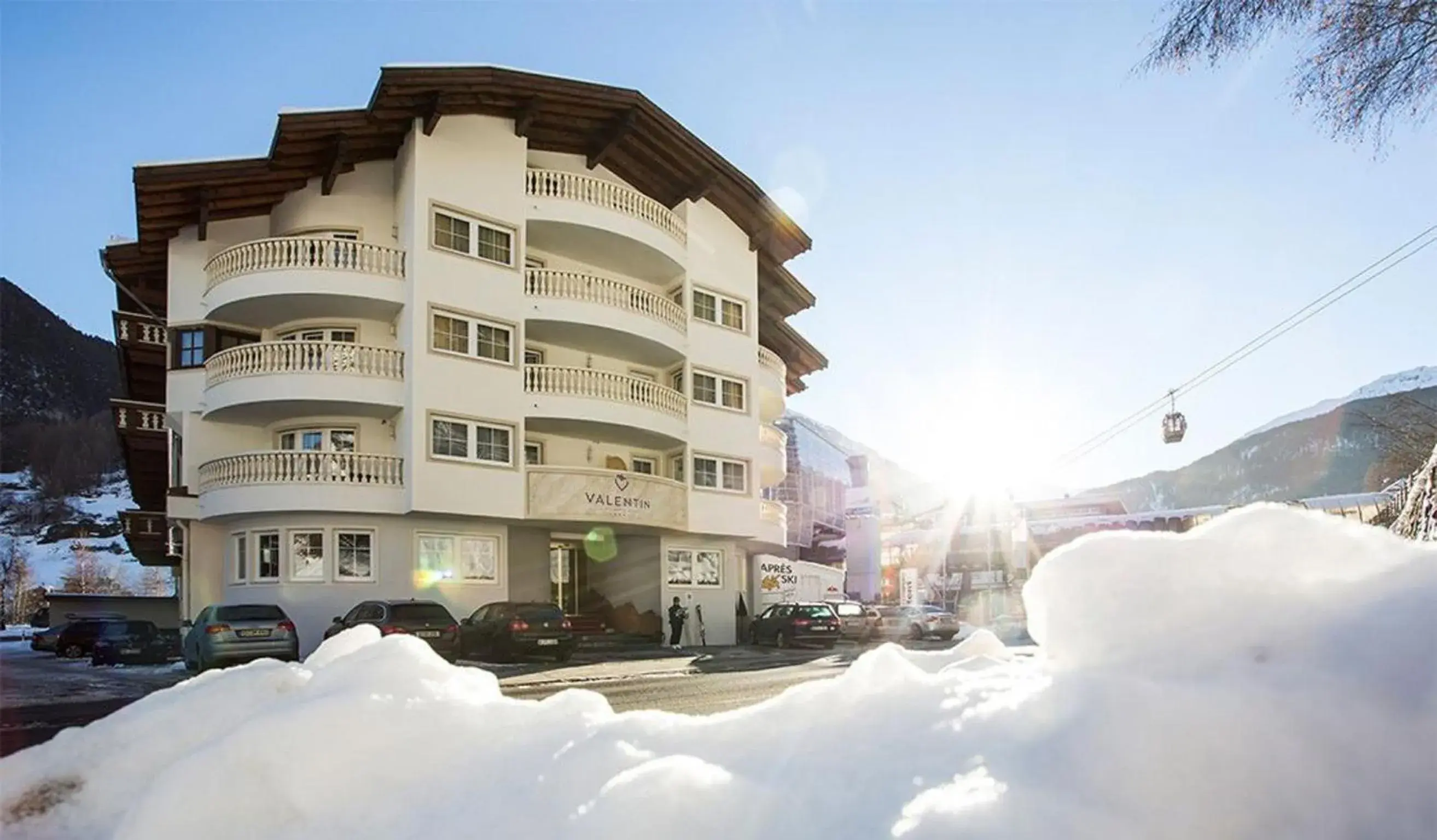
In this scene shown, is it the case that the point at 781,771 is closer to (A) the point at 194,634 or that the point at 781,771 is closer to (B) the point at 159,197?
(A) the point at 194,634

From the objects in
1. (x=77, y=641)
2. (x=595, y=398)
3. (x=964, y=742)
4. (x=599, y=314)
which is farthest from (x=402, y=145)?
(x=964, y=742)

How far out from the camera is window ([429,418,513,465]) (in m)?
24.9

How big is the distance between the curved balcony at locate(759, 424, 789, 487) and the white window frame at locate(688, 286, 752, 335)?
3.77 metres

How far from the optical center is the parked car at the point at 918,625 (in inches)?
1276

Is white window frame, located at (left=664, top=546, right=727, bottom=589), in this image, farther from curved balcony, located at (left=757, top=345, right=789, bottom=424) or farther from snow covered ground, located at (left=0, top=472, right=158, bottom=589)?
snow covered ground, located at (left=0, top=472, right=158, bottom=589)

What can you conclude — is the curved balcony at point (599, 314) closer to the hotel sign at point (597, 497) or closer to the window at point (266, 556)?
the hotel sign at point (597, 497)

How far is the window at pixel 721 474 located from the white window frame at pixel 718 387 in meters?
1.77

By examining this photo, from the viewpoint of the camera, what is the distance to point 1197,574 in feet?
4.97

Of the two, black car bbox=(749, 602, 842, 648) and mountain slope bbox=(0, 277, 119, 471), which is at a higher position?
mountain slope bbox=(0, 277, 119, 471)

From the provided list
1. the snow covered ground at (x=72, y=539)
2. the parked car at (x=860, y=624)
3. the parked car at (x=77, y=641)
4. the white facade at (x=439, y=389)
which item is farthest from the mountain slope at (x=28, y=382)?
the parked car at (x=860, y=624)

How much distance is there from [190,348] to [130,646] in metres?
12.7

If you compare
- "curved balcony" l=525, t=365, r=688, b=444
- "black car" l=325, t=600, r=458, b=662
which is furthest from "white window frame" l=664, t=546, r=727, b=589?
"black car" l=325, t=600, r=458, b=662

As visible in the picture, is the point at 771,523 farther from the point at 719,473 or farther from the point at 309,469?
the point at 309,469

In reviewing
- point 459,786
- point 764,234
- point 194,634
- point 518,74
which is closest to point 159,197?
point 518,74
